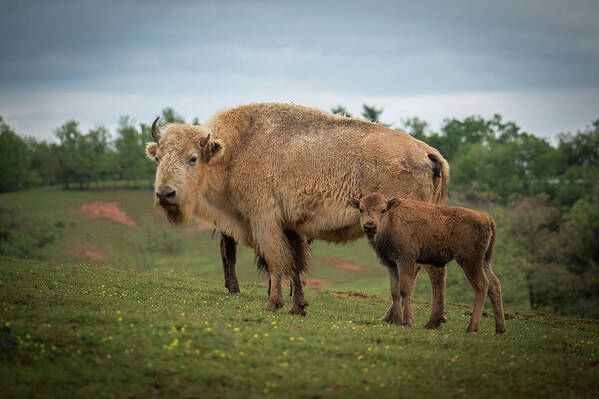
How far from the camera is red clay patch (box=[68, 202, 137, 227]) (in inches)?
2371

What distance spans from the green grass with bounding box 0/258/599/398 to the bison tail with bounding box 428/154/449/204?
313 centimetres

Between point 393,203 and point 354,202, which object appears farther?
point 354,202

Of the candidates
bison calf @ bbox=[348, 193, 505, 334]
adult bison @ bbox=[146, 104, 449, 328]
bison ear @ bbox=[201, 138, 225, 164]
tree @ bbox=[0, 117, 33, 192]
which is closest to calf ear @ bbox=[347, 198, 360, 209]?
bison calf @ bbox=[348, 193, 505, 334]

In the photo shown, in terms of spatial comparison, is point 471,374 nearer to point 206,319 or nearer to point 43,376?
point 206,319

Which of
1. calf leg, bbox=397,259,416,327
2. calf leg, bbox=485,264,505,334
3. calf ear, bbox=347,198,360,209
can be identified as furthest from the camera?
calf ear, bbox=347,198,360,209

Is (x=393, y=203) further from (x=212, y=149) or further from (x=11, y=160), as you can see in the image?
(x=11, y=160)

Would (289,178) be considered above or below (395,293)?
above

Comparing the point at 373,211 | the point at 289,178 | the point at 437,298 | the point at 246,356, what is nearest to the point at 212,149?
the point at 289,178

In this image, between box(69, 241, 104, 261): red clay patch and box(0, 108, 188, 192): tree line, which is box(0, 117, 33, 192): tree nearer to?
box(0, 108, 188, 192): tree line

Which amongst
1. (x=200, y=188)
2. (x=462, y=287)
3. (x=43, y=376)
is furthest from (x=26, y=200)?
(x=43, y=376)

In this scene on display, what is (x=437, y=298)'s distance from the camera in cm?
1087

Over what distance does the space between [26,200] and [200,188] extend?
62.5m

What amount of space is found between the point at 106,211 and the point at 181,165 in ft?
181

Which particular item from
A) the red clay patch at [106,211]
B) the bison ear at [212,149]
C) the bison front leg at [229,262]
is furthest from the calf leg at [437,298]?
the red clay patch at [106,211]
